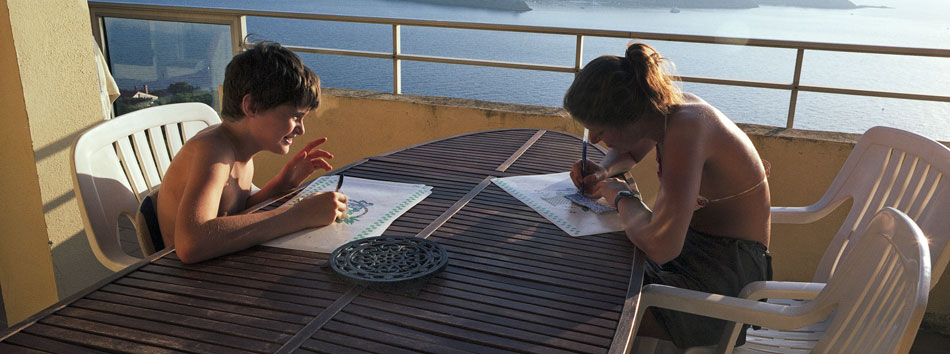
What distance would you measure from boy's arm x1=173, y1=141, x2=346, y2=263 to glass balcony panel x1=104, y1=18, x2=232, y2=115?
8.85ft

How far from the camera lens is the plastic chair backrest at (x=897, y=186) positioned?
5.08 feet

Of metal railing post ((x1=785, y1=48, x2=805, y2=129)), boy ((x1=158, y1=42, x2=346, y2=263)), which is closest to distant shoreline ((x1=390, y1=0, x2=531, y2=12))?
metal railing post ((x1=785, y1=48, x2=805, y2=129))

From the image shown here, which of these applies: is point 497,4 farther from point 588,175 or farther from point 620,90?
point 620,90

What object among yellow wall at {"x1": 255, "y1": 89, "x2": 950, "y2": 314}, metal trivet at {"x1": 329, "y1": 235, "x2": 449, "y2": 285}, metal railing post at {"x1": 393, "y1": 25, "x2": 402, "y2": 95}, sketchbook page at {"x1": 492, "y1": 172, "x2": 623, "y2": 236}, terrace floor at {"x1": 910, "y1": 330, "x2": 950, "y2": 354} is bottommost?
terrace floor at {"x1": 910, "y1": 330, "x2": 950, "y2": 354}

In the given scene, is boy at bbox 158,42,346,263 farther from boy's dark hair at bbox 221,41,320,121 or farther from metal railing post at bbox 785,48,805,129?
metal railing post at bbox 785,48,805,129

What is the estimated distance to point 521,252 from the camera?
1.43 metres

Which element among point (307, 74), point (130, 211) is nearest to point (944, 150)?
point (307, 74)

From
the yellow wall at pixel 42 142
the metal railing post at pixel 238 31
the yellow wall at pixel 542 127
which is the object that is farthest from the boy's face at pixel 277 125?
the metal railing post at pixel 238 31

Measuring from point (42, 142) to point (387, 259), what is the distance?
1.75 metres

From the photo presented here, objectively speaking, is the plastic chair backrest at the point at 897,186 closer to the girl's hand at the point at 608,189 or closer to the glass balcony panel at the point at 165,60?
the girl's hand at the point at 608,189

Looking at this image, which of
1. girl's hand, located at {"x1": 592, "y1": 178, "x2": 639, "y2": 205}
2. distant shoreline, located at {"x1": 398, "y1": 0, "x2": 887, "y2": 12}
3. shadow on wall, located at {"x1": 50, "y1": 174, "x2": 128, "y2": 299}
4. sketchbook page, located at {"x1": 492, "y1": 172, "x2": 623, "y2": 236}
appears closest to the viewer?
sketchbook page, located at {"x1": 492, "y1": 172, "x2": 623, "y2": 236}

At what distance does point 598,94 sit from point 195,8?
10.1 ft

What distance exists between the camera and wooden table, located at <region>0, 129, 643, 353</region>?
103 centimetres

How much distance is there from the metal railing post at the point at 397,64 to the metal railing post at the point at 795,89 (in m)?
2.07
